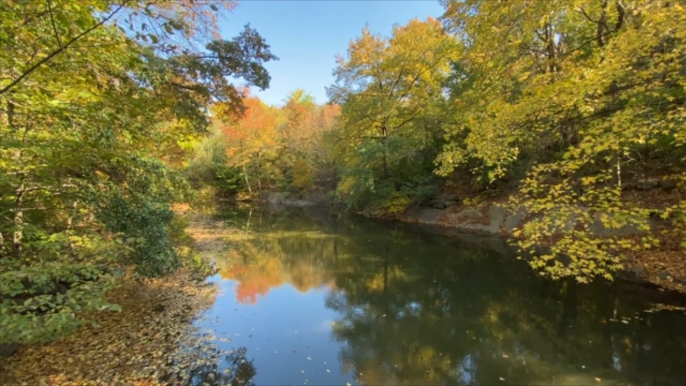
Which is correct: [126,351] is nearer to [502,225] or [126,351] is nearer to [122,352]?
[122,352]

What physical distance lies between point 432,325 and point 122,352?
5030 mm

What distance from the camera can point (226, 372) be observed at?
16.2 ft

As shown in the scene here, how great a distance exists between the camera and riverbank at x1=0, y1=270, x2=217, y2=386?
14.4ft

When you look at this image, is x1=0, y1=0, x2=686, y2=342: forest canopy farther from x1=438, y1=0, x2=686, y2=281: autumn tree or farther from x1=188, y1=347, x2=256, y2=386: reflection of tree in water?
x1=188, y1=347, x2=256, y2=386: reflection of tree in water

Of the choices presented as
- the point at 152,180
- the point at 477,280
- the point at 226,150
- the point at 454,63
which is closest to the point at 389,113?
the point at 454,63

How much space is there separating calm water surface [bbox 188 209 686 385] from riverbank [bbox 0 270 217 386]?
50cm

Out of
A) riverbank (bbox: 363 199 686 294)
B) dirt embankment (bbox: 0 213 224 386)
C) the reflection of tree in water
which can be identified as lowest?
the reflection of tree in water

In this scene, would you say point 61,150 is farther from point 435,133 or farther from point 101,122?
point 435,133

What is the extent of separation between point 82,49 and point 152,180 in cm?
238

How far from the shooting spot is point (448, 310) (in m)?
7.29

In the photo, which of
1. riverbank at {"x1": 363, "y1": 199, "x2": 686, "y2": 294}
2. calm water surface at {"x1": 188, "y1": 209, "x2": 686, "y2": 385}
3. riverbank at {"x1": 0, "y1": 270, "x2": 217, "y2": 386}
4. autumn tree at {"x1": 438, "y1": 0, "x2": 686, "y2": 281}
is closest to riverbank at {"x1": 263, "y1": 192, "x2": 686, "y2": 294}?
riverbank at {"x1": 363, "y1": 199, "x2": 686, "y2": 294}

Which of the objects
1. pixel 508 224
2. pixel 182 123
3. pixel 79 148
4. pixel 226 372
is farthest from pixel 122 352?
pixel 508 224

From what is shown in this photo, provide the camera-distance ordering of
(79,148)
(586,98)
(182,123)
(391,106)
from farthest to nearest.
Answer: (391,106), (182,123), (586,98), (79,148)

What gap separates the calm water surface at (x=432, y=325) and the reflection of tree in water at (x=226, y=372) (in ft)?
0.09
